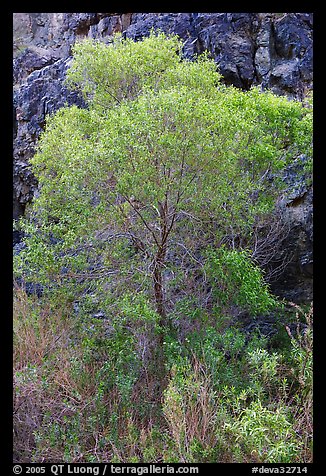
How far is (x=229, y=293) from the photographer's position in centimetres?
601

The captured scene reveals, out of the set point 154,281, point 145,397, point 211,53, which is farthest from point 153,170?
point 211,53

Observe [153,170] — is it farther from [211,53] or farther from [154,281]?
[211,53]

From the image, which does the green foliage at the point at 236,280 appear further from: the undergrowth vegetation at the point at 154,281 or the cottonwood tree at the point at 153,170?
the cottonwood tree at the point at 153,170

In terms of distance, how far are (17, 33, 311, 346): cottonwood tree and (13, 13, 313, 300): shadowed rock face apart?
6.54 feet

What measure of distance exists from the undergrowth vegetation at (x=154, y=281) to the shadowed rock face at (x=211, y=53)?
1.46 metres

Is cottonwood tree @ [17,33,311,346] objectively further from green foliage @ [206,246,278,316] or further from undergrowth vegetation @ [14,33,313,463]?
green foliage @ [206,246,278,316]

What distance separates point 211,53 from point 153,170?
21.8 ft

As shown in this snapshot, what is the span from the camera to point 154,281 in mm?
6129

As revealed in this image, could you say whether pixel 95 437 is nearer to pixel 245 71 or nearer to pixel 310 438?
pixel 310 438

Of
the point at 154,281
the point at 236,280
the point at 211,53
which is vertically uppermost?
the point at 211,53

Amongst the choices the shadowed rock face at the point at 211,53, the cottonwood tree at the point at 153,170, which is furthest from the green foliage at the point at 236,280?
the shadowed rock face at the point at 211,53

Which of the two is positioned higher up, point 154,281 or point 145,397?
point 154,281

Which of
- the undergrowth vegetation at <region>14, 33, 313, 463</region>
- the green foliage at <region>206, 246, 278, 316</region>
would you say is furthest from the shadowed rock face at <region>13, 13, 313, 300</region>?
the green foliage at <region>206, 246, 278, 316</region>

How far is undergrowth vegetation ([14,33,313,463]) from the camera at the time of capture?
460 cm
